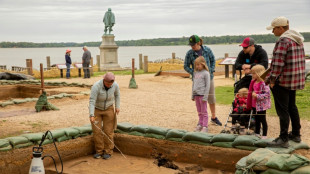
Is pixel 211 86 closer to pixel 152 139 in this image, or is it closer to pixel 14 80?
pixel 152 139

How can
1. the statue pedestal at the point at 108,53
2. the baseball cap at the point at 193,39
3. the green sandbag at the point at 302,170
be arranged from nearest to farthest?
1. the green sandbag at the point at 302,170
2. the baseball cap at the point at 193,39
3. the statue pedestal at the point at 108,53

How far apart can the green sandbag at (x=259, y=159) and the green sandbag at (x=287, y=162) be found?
2.9 inches

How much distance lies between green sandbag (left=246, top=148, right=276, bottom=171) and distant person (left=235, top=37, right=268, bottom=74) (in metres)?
2.28

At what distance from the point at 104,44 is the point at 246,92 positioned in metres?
19.7

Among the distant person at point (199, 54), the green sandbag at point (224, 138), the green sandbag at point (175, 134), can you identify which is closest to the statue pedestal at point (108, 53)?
the distant person at point (199, 54)

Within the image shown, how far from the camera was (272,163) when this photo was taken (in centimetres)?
490

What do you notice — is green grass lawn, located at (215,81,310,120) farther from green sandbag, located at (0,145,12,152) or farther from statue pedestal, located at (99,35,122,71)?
statue pedestal, located at (99,35,122,71)

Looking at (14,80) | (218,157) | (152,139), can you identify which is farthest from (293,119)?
(14,80)

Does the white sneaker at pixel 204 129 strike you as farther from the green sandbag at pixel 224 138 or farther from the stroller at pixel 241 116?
the green sandbag at pixel 224 138

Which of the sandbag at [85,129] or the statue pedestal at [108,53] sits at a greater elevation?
the statue pedestal at [108,53]

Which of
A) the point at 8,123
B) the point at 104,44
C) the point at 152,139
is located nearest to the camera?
the point at 152,139

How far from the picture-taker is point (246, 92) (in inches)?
280

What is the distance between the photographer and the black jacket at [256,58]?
7.15 meters

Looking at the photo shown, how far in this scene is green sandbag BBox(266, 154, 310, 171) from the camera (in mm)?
4809
